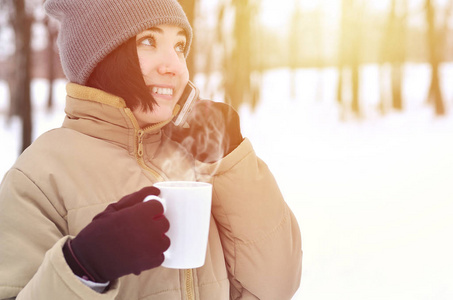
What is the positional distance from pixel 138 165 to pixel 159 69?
1.02 feet

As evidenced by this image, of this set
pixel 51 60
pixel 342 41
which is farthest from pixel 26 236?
pixel 51 60

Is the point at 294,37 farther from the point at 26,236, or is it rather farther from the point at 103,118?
the point at 26,236

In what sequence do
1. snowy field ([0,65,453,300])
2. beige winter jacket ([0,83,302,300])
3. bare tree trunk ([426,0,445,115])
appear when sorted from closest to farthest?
beige winter jacket ([0,83,302,300]) → snowy field ([0,65,453,300]) → bare tree trunk ([426,0,445,115])

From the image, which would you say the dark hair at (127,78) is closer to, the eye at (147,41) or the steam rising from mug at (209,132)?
the eye at (147,41)

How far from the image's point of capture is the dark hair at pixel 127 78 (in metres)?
1.56

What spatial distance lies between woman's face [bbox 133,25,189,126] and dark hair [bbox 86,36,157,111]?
26 mm

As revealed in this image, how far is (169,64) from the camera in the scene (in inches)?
62.9

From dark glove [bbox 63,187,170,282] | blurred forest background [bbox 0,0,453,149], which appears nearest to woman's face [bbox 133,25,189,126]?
dark glove [bbox 63,187,170,282]

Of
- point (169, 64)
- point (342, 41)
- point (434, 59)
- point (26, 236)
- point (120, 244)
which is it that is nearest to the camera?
point (120, 244)

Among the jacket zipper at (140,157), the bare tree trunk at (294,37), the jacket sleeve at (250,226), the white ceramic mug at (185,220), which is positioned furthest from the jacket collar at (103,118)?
the bare tree trunk at (294,37)

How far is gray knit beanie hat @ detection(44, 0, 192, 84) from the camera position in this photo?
1579 millimetres

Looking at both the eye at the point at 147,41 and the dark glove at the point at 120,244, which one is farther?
the eye at the point at 147,41

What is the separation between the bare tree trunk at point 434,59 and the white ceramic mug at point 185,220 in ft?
50.1

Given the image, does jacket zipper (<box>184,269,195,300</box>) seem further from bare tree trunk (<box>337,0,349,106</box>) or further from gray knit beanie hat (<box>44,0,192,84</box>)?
bare tree trunk (<box>337,0,349,106</box>)
